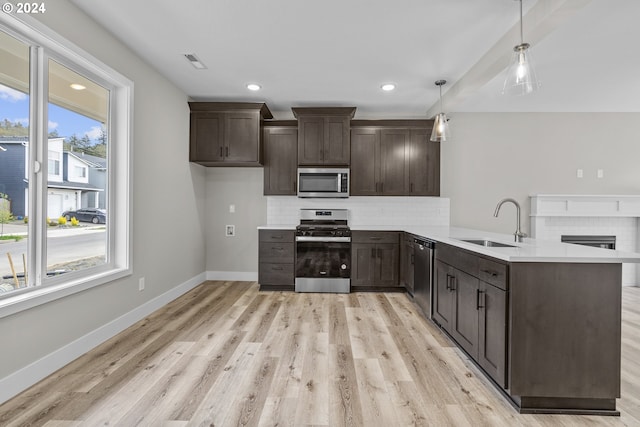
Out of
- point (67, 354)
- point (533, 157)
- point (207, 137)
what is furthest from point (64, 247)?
point (533, 157)

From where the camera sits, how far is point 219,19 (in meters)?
2.44

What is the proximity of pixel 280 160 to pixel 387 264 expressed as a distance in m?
2.07

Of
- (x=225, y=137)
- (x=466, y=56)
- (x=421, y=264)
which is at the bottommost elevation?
(x=421, y=264)

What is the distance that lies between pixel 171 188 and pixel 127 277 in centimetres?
121

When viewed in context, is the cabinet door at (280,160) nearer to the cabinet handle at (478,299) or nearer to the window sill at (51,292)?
the window sill at (51,292)

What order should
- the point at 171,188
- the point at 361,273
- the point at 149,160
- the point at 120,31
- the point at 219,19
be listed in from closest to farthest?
the point at 219,19 < the point at 120,31 < the point at 149,160 < the point at 171,188 < the point at 361,273

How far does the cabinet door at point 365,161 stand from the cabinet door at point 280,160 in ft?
2.72

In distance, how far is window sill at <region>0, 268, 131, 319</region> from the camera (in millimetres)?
1824

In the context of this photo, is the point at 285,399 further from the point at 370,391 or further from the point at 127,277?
the point at 127,277

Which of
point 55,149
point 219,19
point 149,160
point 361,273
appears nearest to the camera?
point 55,149

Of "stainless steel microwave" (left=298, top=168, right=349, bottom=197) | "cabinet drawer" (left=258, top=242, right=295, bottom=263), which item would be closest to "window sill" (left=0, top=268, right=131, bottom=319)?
"cabinet drawer" (left=258, top=242, right=295, bottom=263)

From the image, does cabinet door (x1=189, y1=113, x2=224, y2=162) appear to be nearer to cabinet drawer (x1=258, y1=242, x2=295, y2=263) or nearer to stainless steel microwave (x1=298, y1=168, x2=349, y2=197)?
stainless steel microwave (x1=298, y1=168, x2=349, y2=197)

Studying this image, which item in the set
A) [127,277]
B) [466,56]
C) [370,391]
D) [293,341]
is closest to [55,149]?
[127,277]

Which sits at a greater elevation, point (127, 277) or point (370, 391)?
point (127, 277)
